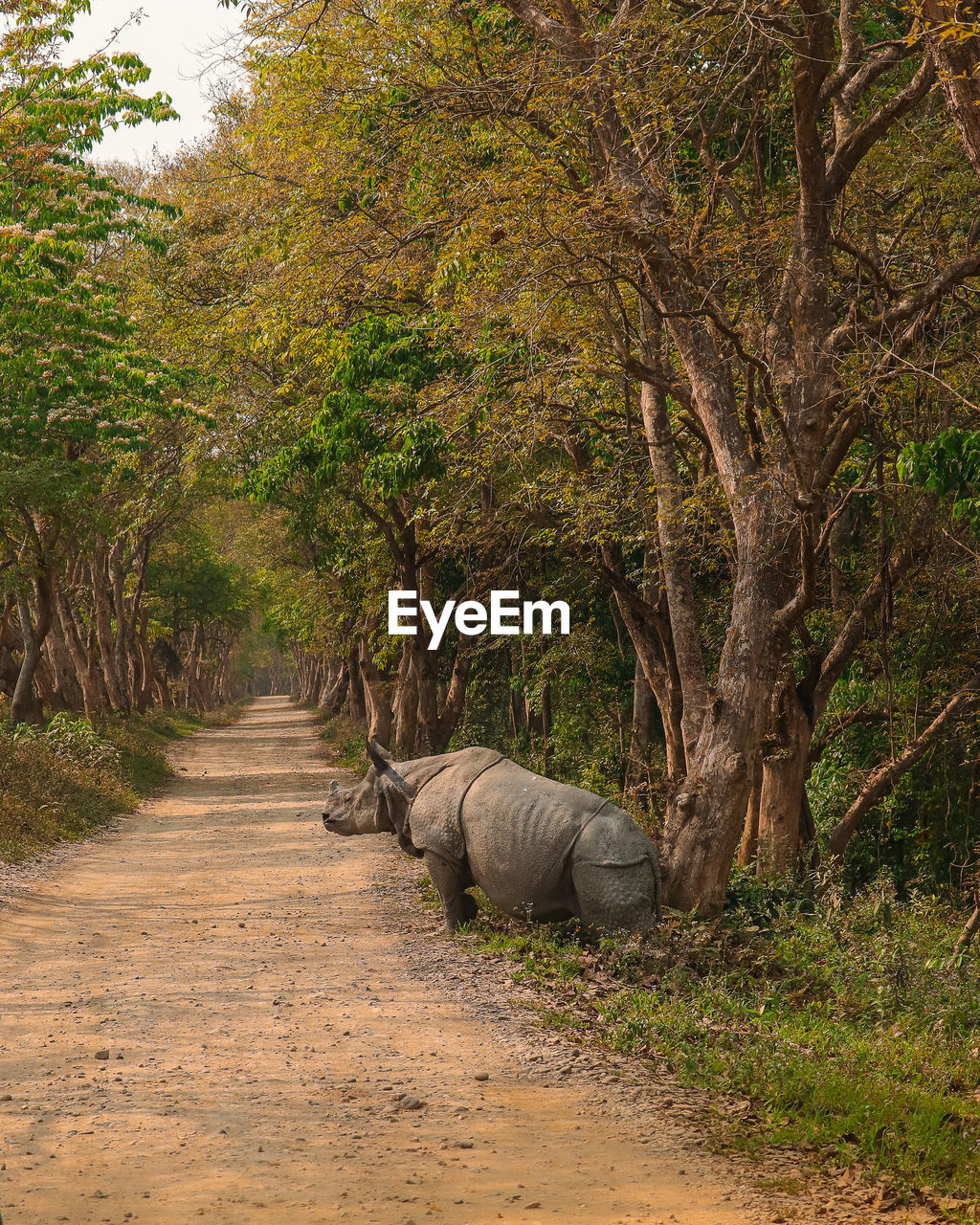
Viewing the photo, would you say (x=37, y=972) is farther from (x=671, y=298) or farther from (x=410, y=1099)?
(x=671, y=298)

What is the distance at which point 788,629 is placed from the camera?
940 cm

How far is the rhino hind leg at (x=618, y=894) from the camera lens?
8617 mm

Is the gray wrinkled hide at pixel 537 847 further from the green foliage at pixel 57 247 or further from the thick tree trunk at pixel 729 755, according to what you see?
the green foliage at pixel 57 247

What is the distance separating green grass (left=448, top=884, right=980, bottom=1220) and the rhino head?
123 cm

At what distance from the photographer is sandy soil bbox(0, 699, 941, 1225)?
4824 millimetres

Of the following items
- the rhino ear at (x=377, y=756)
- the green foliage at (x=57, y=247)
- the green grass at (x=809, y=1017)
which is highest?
the green foliage at (x=57, y=247)

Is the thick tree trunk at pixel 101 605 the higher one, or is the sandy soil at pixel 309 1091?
the thick tree trunk at pixel 101 605

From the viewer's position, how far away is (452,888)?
988 centimetres

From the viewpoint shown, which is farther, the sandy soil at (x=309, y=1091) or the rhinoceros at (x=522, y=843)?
the rhinoceros at (x=522, y=843)

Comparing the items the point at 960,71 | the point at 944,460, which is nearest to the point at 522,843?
the point at 944,460

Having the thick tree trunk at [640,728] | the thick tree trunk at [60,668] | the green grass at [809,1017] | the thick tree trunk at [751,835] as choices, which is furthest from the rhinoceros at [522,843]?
the thick tree trunk at [60,668]

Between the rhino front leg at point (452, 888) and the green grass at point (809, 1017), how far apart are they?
20 centimetres

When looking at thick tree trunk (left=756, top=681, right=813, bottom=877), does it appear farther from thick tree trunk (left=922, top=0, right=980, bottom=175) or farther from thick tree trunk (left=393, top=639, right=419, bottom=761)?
thick tree trunk (left=393, top=639, right=419, bottom=761)

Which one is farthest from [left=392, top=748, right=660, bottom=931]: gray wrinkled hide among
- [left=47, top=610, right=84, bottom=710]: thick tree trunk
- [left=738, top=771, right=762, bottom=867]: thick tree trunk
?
[left=47, top=610, right=84, bottom=710]: thick tree trunk
